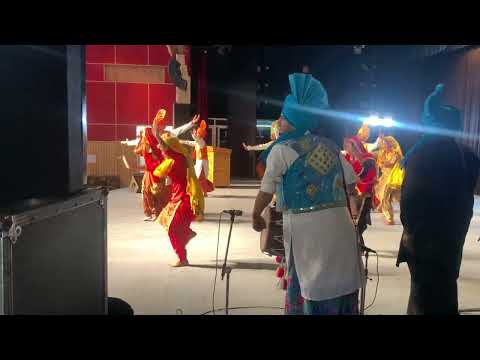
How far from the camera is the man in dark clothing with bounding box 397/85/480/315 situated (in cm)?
258

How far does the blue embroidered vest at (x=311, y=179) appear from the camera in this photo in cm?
217

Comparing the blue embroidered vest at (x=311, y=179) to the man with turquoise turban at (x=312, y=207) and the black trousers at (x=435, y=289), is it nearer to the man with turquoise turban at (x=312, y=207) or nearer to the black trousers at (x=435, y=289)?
the man with turquoise turban at (x=312, y=207)

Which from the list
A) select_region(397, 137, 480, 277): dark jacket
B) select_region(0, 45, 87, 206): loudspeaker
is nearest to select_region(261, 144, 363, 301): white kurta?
select_region(397, 137, 480, 277): dark jacket

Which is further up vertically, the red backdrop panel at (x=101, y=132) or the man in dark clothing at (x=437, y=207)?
the red backdrop panel at (x=101, y=132)

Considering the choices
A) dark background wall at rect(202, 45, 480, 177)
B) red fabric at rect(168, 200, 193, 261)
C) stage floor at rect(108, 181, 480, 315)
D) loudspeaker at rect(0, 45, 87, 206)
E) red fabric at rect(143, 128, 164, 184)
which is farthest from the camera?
dark background wall at rect(202, 45, 480, 177)

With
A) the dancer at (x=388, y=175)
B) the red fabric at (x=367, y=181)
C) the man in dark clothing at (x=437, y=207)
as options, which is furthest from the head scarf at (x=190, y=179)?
the dancer at (x=388, y=175)

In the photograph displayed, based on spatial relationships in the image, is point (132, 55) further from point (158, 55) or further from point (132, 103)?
point (132, 103)

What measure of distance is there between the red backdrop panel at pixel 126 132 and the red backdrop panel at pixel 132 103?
13 cm

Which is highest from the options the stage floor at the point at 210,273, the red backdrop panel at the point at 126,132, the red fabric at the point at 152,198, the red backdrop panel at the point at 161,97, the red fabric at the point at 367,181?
the red backdrop panel at the point at 161,97

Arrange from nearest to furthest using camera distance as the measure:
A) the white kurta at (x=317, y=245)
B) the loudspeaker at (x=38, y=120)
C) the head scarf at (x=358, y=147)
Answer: the white kurta at (x=317, y=245) → the loudspeaker at (x=38, y=120) → the head scarf at (x=358, y=147)

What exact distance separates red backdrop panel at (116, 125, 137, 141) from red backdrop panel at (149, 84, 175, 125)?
704 millimetres

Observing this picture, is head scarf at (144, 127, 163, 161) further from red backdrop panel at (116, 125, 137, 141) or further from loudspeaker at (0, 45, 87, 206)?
red backdrop panel at (116, 125, 137, 141)

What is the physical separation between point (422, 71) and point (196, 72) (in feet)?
27.0
